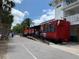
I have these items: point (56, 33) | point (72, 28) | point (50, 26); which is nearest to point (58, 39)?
point (56, 33)

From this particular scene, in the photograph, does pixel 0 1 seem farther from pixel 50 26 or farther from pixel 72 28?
pixel 72 28

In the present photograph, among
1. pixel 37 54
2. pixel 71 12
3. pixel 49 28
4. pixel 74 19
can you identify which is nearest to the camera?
pixel 37 54

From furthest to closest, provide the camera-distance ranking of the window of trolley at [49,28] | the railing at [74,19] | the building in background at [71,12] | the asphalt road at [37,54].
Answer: the building in background at [71,12] → the window of trolley at [49,28] → the railing at [74,19] → the asphalt road at [37,54]

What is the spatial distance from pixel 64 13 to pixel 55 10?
7155 mm

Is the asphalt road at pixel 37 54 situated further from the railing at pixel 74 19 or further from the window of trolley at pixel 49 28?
the railing at pixel 74 19

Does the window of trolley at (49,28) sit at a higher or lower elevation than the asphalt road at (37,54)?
higher

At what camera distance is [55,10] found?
59375 mm

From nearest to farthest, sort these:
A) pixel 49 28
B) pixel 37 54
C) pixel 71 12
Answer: pixel 37 54 → pixel 49 28 → pixel 71 12

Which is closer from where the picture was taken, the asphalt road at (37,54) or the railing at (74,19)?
the asphalt road at (37,54)

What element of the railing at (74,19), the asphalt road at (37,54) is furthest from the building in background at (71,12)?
the asphalt road at (37,54)

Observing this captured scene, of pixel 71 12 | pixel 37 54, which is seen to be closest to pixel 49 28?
pixel 71 12

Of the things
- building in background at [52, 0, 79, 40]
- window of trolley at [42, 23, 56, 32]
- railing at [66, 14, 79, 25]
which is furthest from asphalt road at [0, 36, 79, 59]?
building in background at [52, 0, 79, 40]

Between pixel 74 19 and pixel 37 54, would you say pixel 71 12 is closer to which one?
pixel 74 19

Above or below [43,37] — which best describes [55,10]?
above
